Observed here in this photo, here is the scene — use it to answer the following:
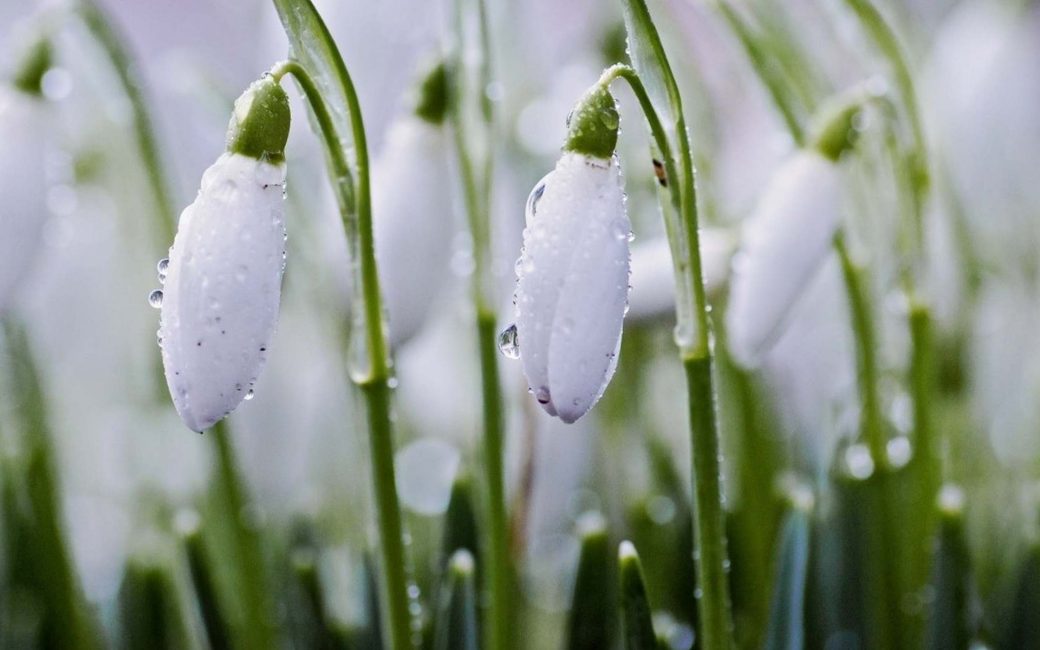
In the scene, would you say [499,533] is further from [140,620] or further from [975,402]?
[975,402]

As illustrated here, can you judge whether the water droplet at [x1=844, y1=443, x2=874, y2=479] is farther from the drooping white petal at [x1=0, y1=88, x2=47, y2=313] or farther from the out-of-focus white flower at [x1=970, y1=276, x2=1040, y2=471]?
the drooping white petal at [x1=0, y1=88, x2=47, y2=313]

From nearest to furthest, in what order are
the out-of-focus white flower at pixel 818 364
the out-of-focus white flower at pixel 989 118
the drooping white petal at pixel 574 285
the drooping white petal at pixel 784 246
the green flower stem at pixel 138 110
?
the drooping white petal at pixel 574 285 → the drooping white petal at pixel 784 246 → the green flower stem at pixel 138 110 → the out-of-focus white flower at pixel 818 364 → the out-of-focus white flower at pixel 989 118

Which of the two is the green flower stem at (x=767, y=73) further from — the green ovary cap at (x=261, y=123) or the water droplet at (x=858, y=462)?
the green ovary cap at (x=261, y=123)

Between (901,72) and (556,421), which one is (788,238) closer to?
(901,72)

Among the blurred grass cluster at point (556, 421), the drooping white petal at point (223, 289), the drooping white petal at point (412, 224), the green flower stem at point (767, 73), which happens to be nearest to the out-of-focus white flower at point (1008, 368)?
the blurred grass cluster at point (556, 421)

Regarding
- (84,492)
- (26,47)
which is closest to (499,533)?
(26,47)

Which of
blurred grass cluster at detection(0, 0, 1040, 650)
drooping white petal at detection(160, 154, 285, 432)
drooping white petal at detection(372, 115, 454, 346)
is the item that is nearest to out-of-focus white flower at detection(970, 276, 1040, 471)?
blurred grass cluster at detection(0, 0, 1040, 650)

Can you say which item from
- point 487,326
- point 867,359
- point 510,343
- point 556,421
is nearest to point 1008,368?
point 556,421
